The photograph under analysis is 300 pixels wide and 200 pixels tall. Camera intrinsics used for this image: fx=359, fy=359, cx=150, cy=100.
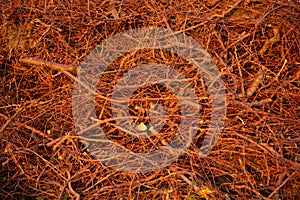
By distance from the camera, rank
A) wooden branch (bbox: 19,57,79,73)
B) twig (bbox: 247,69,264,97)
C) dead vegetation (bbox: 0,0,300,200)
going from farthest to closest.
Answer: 1. wooden branch (bbox: 19,57,79,73)
2. twig (bbox: 247,69,264,97)
3. dead vegetation (bbox: 0,0,300,200)

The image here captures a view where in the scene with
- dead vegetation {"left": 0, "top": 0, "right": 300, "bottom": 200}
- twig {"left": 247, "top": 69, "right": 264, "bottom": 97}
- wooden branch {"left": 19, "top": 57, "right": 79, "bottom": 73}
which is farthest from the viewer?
wooden branch {"left": 19, "top": 57, "right": 79, "bottom": 73}

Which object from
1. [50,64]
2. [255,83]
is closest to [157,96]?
[255,83]

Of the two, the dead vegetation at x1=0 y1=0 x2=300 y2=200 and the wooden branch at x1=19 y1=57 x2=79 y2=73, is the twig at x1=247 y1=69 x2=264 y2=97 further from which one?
the wooden branch at x1=19 y1=57 x2=79 y2=73

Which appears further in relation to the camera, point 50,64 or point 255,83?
point 50,64

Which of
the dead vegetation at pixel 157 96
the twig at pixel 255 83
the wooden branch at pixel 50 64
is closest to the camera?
the dead vegetation at pixel 157 96

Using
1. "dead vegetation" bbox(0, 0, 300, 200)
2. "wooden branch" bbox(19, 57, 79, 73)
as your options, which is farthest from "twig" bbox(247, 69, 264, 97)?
"wooden branch" bbox(19, 57, 79, 73)

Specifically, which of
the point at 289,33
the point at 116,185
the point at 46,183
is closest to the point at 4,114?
the point at 46,183

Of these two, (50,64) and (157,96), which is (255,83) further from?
(50,64)

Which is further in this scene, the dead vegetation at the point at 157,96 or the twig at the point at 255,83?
the twig at the point at 255,83

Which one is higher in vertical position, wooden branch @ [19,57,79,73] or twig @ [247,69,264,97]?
twig @ [247,69,264,97]

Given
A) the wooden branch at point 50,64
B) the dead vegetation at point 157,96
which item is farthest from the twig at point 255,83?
the wooden branch at point 50,64

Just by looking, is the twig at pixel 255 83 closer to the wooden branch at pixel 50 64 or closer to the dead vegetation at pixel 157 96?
the dead vegetation at pixel 157 96
